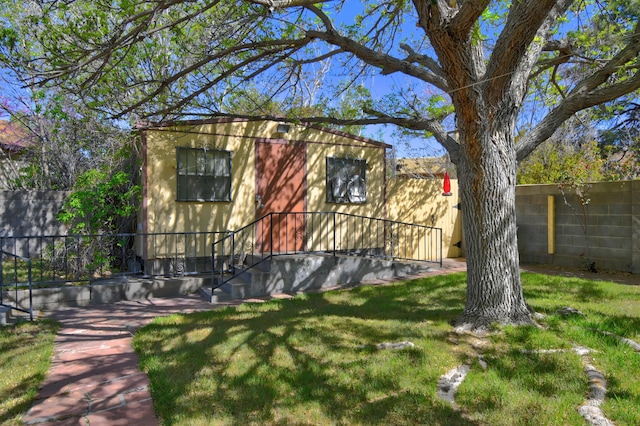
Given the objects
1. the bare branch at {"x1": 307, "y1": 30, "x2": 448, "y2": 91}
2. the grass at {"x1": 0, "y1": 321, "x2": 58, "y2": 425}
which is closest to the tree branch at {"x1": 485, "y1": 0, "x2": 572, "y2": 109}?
the bare branch at {"x1": 307, "y1": 30, "x2": 448, "y2": 91}

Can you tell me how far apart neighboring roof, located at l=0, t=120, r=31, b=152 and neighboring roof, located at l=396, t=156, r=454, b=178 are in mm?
13128

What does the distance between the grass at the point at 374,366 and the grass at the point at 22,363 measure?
2.89 feet

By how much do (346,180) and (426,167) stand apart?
1029 cm

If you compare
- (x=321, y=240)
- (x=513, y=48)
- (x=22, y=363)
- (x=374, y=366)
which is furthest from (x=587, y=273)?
(x=22, y=363)

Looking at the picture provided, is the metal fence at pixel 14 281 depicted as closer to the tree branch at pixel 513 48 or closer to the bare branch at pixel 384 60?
the bare branch at pixel 384 60

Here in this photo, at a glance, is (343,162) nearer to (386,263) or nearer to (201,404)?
(386,263)

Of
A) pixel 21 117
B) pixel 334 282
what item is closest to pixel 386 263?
pixel 334 282

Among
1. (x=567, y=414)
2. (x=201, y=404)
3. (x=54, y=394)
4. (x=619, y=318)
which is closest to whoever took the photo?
(x=567, y=414)

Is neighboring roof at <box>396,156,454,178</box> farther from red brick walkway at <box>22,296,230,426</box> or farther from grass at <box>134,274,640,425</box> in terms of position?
red brick walkway at <box>22,296,230,426</box>

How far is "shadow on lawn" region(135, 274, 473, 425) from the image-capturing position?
2896 mm

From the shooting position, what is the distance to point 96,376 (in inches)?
147

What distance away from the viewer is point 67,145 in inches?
378

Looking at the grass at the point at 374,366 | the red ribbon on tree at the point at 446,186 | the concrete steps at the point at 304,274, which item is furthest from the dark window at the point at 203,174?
the red ribbon on tree at the point at 446,186

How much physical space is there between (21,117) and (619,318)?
12046 mm
